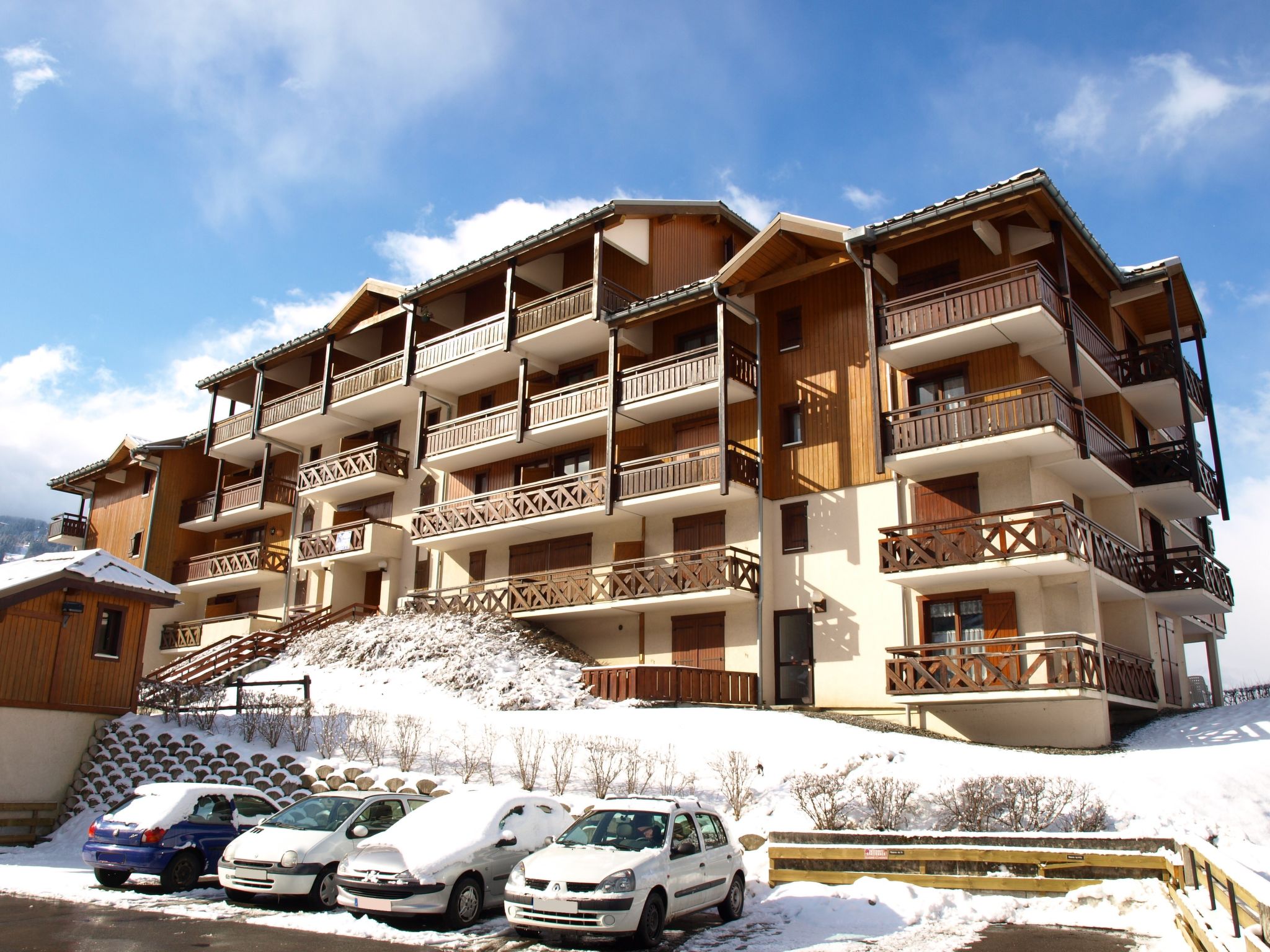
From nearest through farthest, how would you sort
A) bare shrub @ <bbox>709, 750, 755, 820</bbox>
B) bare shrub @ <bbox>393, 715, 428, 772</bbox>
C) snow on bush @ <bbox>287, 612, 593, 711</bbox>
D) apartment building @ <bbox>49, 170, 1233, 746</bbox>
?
bare shrub @ <bbox>709, 750, 755, 820</bbox>
bare shrub @ <bbox>393, 715, 428, 772</bbox>
apartment building @ <bbox>49, 170, 1233, 746</bbox>
snow on bush @ <bbox>287, 612, 593, 711</bbox>

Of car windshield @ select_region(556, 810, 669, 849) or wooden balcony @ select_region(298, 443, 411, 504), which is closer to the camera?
car windshield @ select_region(556, 810, 669, 849)

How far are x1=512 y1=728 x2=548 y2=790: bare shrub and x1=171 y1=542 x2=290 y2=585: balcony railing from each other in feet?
72.8

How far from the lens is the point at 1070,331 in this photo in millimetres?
23156

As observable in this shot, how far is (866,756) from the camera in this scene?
1814 centimetres

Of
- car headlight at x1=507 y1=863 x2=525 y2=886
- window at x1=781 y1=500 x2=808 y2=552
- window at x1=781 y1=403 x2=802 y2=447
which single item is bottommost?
car headlight at x1=507 y1=863 x2=525 y2=886

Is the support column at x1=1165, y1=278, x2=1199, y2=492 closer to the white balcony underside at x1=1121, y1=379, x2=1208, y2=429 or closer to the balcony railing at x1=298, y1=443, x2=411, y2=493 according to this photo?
the white balcony underside at x1=1121, y1=379, x2=1208, y2=429

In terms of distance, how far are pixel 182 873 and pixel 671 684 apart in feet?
39.8

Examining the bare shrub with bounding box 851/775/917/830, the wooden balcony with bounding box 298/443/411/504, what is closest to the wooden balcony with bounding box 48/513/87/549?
the wooden balcony with bounding box 298/443/411/504

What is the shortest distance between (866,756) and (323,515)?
27.2 m

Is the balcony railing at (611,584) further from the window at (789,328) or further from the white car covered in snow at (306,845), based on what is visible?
the white car covered in snow at (306,845)

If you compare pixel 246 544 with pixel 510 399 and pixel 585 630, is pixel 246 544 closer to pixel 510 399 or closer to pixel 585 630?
pixel 510 399

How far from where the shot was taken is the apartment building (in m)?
22.6

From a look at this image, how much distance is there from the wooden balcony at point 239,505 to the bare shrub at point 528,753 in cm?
2364

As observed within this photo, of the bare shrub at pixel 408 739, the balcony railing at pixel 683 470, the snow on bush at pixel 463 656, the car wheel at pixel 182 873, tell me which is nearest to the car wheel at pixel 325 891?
the car wheel at pixel 182 873
